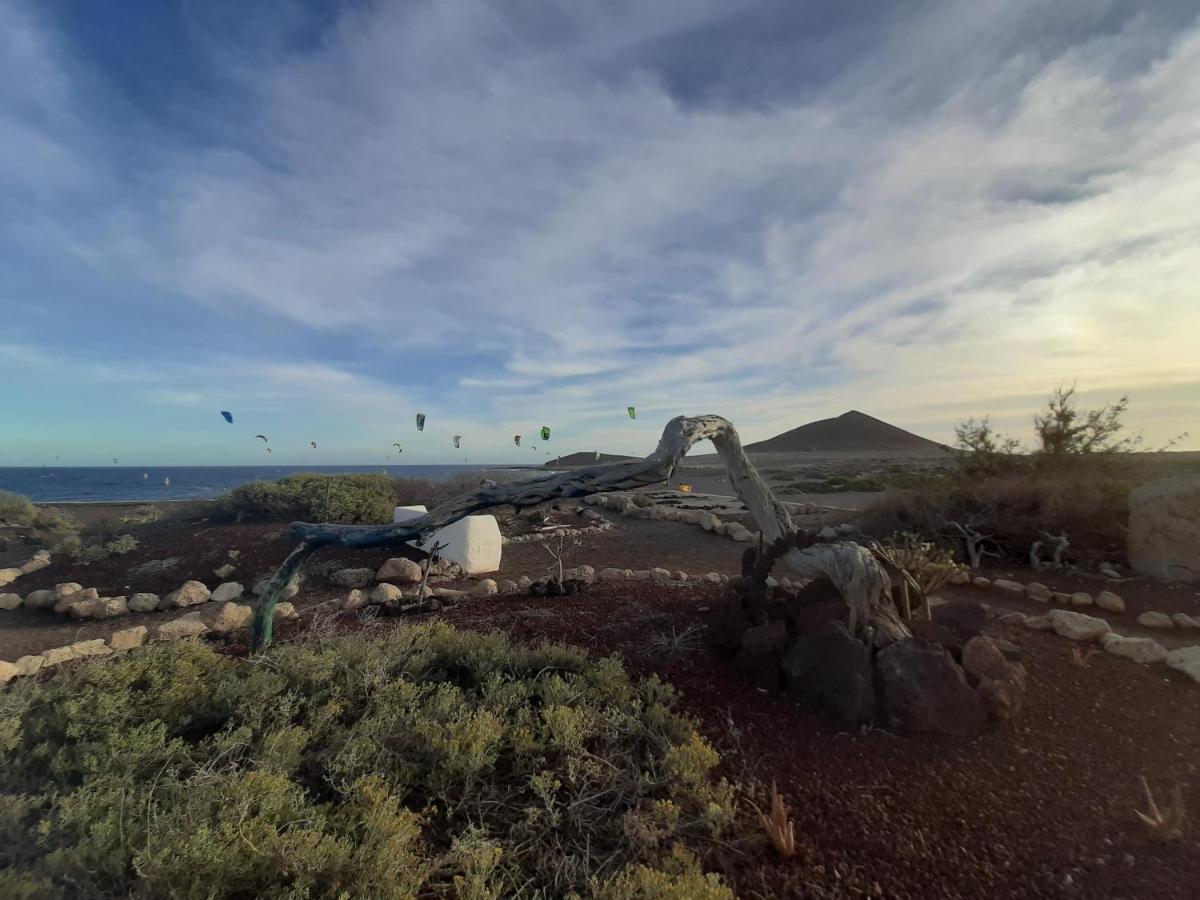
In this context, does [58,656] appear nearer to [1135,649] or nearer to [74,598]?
[74,598]

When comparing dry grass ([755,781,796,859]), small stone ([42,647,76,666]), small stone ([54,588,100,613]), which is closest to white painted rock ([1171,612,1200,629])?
dry grass ([755,781,796,859])

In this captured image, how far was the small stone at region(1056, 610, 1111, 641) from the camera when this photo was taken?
5.19 m

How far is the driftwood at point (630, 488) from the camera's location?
4023 mm

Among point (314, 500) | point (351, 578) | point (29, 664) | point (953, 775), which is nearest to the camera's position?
point (953, 775)

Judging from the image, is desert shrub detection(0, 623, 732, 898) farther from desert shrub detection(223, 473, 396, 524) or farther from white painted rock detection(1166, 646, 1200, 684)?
desert shrub detection(223, 473, 396, 524)

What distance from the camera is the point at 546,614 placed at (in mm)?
6008

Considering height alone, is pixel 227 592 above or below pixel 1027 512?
below

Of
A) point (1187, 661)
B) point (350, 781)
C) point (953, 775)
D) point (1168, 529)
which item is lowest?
point (953, 775)

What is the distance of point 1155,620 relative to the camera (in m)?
5.78

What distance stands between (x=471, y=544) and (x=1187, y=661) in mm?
8192

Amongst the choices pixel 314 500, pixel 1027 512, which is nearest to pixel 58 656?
pixel 314 500

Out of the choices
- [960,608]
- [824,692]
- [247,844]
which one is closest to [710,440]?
[824,692]

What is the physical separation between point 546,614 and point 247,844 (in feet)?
13.1

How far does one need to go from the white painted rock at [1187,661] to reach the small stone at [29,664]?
970 centimetres
